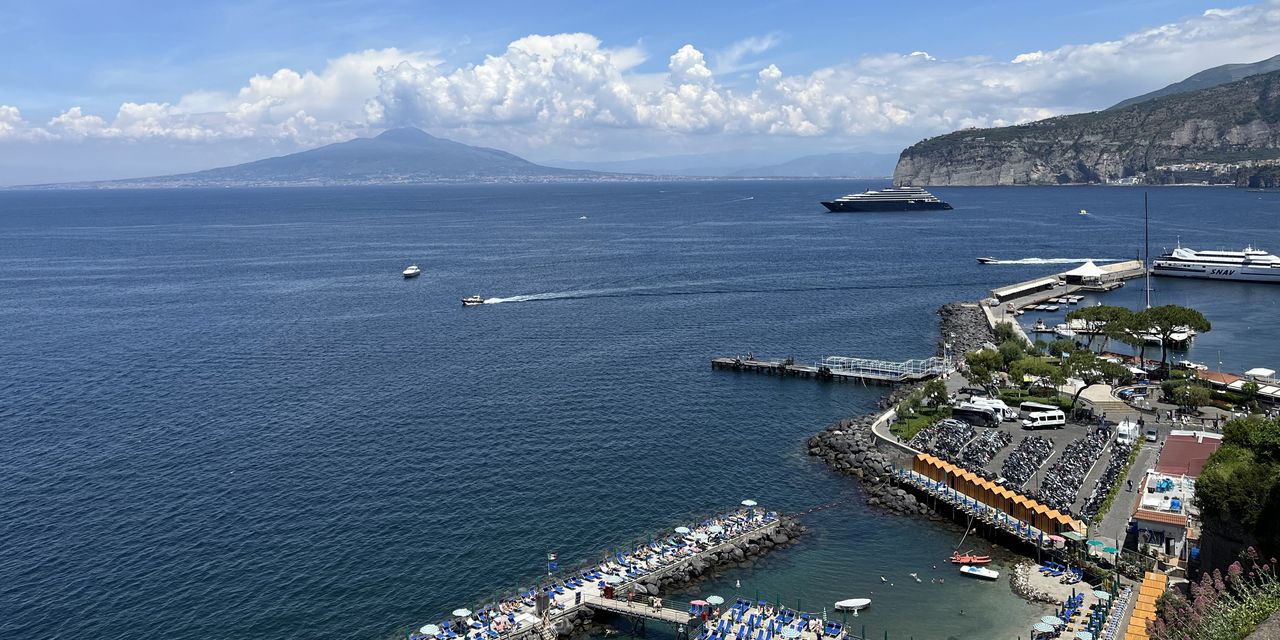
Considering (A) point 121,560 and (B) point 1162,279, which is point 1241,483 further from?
(B) point 1162,279

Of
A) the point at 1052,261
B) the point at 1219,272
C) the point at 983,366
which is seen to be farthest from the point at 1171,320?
the point at 1052,261

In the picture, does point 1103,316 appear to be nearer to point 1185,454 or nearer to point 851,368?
point 851,368

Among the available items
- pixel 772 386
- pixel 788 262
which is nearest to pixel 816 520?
pixel 772 386

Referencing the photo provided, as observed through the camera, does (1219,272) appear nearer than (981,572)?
No

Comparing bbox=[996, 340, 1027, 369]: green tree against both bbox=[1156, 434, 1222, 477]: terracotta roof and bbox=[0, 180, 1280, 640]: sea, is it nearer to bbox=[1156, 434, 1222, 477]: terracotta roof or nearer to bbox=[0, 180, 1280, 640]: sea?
bbox=[0, 180, 1280, 640]: sea

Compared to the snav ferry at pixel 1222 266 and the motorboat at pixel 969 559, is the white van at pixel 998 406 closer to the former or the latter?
the motorboat at pixel 969 559

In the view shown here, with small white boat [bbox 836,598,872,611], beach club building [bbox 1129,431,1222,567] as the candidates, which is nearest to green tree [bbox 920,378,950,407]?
beach club building [bbox 1129,431,1222,567]

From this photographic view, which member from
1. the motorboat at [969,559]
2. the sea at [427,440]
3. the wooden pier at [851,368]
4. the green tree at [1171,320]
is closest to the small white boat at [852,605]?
the sea at [427,440]
